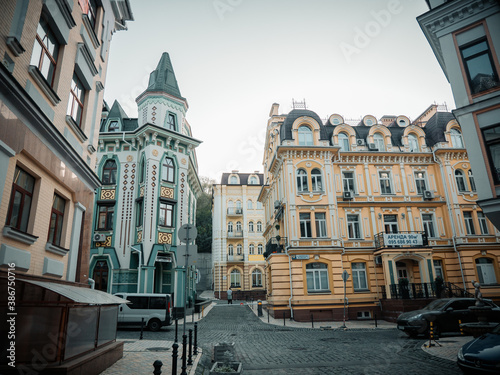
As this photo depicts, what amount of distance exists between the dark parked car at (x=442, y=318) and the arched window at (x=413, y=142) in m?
15.5

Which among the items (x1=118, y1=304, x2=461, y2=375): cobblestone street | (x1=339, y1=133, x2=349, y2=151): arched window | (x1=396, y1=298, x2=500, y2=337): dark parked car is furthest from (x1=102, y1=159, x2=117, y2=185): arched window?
(x1=396, y1=298, x2=500, y2=337): dark parked car

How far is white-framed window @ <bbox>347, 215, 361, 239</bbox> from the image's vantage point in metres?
25.6

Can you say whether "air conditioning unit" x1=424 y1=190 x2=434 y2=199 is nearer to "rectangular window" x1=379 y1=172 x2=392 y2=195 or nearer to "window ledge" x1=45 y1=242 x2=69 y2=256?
"rectangular window" x1=379 y1=172 x2=392 y2=195

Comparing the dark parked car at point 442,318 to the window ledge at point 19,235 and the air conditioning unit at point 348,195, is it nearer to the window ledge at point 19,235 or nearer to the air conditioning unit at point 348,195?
the air conditioning unit at point 348,195

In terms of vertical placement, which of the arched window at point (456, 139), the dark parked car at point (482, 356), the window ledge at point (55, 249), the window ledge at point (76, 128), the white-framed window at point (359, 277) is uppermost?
the arched window at point (456, 139)

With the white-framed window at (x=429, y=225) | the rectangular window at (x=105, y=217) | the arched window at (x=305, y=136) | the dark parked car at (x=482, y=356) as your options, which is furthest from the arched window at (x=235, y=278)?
the dark parked car at (x=482, y=356)

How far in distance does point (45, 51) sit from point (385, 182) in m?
24.6

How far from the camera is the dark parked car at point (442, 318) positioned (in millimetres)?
14375

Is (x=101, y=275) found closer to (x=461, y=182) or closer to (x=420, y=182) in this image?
(x=420, y=182)

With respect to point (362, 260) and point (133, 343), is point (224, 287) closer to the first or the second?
point (362, 260)

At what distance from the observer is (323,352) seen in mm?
11438

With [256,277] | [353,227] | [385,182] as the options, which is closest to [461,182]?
[385,182]

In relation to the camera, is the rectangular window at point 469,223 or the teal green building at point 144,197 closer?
the teal green building at point 144,197

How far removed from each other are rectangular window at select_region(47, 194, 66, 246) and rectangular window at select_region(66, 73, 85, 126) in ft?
8.56
